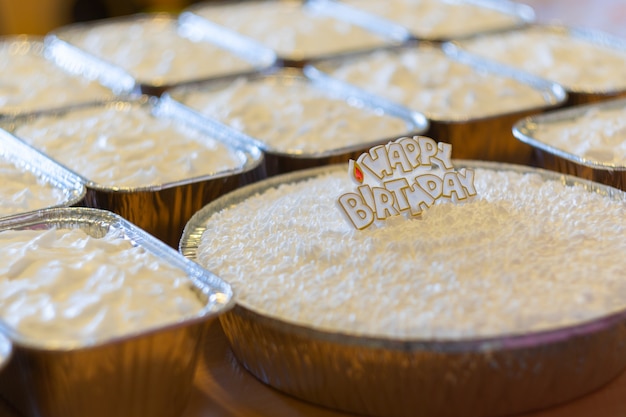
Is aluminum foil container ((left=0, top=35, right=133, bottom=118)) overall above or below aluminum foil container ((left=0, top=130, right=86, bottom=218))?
below

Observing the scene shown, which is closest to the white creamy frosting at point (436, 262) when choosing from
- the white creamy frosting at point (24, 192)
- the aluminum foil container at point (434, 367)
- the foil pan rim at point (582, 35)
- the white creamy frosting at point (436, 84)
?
the aluminum foil container at point (434, 367)

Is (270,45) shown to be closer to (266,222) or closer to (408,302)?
(266,222)

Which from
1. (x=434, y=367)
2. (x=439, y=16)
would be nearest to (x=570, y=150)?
(x=434, y=367)

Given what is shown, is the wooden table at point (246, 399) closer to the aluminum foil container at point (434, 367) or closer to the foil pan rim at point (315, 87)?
the aluminum foil container at point (434, 367)

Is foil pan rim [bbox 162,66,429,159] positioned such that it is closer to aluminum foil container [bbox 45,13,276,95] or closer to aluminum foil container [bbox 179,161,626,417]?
aluminum foil container [bbox 45,13,276,95]

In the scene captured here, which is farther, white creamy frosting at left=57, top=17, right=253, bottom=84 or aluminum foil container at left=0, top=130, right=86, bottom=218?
white creamy frosting at left=57, top=17, right=253, bottom=84

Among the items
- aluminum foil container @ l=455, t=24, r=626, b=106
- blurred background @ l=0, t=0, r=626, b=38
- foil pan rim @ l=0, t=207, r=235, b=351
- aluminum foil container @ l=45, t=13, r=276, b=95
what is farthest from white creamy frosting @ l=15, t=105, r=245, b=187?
blurred background @ l=0, t=0, r=626, b=38

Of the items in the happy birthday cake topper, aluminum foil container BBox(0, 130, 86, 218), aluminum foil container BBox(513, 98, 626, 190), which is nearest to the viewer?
the happy birthday cake topper

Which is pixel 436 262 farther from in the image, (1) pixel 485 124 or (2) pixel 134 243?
(1) pixel 485 124
